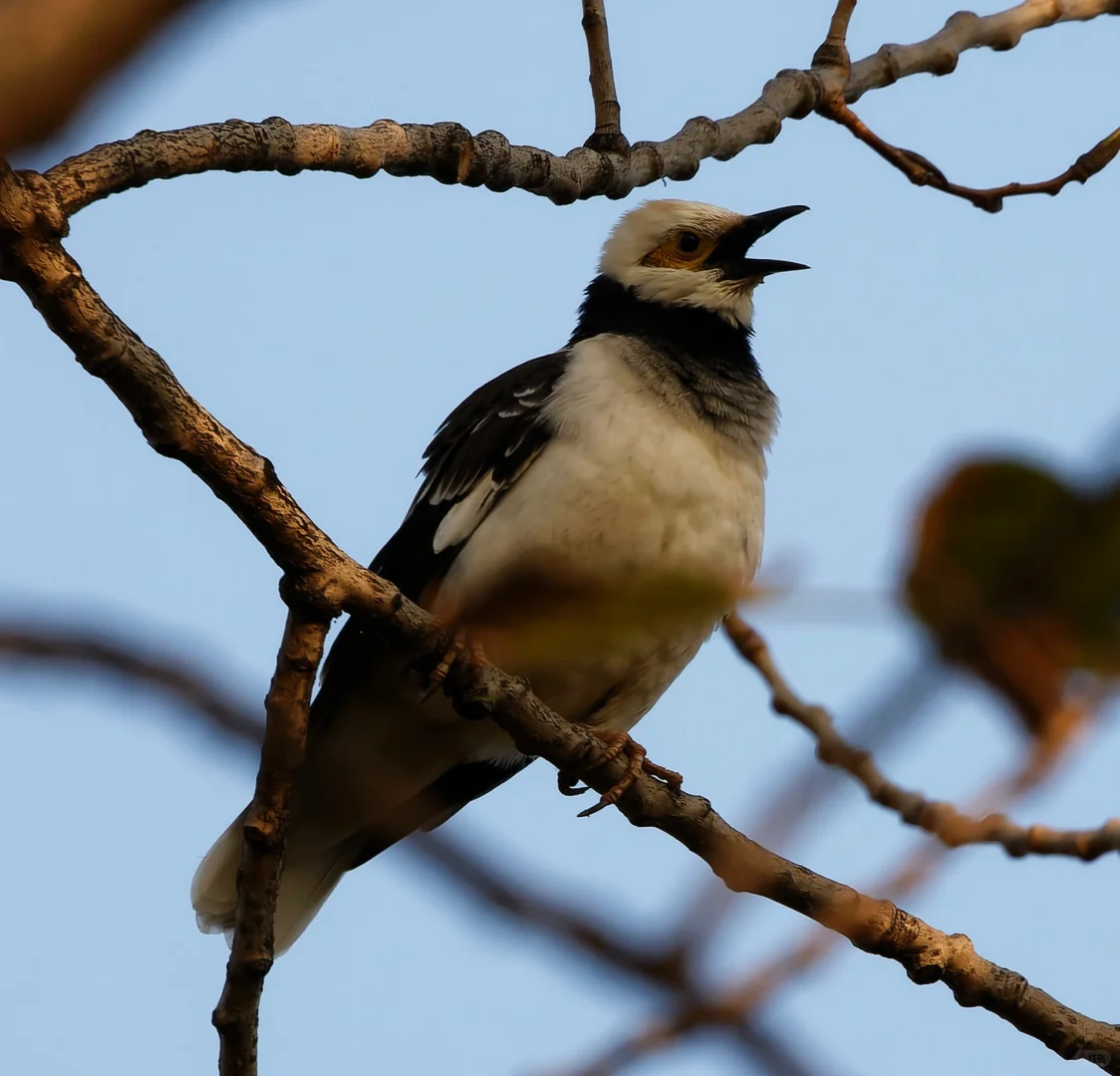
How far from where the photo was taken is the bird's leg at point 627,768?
5.63 m

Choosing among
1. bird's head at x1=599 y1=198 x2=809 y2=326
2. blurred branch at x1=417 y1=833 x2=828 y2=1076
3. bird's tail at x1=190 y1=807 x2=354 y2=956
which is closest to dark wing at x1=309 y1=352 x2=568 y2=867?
bird's tail at x1=190 y1=807 x2=354 y2=956

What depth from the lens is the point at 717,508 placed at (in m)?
6.36

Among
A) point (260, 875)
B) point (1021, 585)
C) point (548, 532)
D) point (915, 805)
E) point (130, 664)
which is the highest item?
point (548, 532)

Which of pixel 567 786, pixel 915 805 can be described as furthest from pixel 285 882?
pixel 915 805

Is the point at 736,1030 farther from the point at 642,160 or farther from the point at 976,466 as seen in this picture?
the point at 642,160

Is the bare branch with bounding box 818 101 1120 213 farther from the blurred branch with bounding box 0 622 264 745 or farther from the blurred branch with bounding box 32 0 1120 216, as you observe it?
the blurred branch with bounding box 0 622 264 745

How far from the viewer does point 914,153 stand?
634 cm

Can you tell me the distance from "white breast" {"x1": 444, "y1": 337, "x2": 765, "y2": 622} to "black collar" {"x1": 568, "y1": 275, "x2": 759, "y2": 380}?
0.68 m

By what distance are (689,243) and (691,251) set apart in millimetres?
49

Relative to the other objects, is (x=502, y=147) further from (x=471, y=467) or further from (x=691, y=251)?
(x=691, y=251)

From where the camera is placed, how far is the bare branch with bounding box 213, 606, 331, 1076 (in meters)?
4.44

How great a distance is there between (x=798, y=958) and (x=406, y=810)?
234 inches

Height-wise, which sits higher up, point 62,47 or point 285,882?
point 285,882

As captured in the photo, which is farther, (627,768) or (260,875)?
(627,768)
